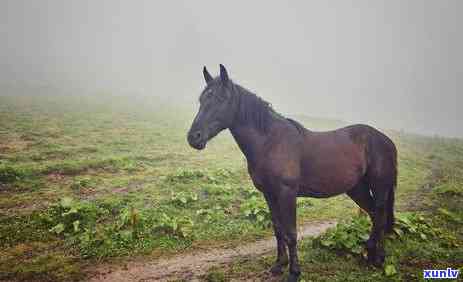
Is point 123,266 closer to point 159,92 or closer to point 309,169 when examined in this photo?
point 309,169

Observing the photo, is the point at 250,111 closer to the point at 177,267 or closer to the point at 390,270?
the point at 177,267

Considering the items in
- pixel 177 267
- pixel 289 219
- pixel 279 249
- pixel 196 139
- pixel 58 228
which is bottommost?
pixel 177 267

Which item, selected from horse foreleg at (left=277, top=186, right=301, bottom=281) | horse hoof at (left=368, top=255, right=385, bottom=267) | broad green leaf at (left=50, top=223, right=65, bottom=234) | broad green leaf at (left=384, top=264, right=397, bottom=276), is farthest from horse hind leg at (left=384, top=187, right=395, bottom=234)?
broad green leaf at (left=50, top=223, right=65, bottom=234)

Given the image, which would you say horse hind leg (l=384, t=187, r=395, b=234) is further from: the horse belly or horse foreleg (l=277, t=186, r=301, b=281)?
horse foreleg (l=277, t=186, r=301, b=281)

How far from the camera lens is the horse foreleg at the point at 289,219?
17.8 ft

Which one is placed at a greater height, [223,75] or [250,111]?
[223,75]

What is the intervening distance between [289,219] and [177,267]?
2978 millimetres

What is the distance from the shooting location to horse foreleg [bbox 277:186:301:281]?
5.43 meters

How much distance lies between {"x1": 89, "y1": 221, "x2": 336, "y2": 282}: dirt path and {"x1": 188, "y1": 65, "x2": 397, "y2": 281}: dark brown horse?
4.66ft

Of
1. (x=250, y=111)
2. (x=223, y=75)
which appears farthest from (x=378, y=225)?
(x=223, y=75)

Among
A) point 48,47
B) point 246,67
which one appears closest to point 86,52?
point 48,47

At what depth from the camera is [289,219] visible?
5520mm

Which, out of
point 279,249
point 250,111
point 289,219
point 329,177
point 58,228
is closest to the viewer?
point 289,219

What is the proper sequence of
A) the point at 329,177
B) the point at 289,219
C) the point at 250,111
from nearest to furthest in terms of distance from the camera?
the point at 289,219
the point at 250,111
the point at 329,177
